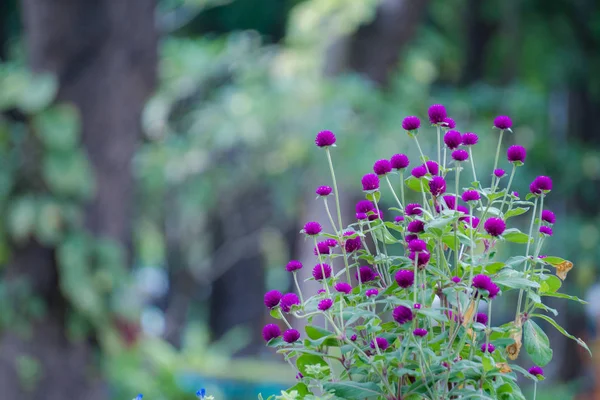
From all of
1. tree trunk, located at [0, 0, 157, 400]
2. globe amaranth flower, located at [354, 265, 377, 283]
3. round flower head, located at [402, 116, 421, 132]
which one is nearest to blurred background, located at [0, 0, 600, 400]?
tree trunk, located at [0, 0, 157, 400]

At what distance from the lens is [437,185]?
1.33m

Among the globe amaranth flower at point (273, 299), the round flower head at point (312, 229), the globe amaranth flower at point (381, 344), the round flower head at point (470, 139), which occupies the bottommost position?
the globe amaranth flower at point (381, 344)

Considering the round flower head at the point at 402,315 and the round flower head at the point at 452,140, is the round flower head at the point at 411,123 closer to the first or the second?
the round flower head at the point at 452,140

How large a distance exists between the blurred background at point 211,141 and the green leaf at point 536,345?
3243mm

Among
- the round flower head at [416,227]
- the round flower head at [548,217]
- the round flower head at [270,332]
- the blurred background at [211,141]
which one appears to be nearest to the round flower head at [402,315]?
the round flower head at [416,227]

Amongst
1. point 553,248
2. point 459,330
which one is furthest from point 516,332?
point 553,248

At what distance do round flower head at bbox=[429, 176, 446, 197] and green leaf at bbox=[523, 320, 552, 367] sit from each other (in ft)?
0.88

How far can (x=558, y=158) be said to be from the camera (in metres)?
7.80

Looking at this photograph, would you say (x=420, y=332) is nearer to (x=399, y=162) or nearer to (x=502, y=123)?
(x=399, y=162)

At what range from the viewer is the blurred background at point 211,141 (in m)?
4.34

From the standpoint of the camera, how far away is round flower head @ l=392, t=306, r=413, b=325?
1232mm

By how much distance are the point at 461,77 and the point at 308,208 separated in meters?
4.77

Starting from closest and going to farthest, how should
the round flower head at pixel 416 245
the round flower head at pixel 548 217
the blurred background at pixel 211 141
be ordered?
the round flower head at pixel 416 245, the round flower head at pixel 548 217, the blurred background at pixel 211 141

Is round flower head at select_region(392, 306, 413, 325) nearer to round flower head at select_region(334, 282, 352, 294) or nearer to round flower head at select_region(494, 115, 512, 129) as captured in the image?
round flower head at select_region(334, 282, 352, 294)
